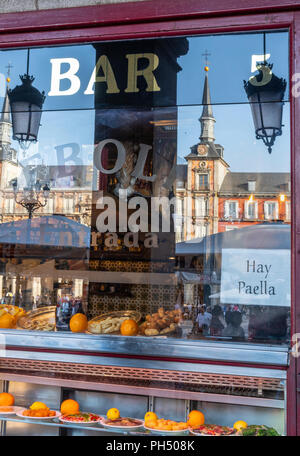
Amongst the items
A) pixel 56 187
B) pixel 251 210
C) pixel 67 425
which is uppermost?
pixel 56 187

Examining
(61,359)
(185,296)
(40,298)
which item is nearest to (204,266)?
(185,296)

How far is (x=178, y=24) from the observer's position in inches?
132

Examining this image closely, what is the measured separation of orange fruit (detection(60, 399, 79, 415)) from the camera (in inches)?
142

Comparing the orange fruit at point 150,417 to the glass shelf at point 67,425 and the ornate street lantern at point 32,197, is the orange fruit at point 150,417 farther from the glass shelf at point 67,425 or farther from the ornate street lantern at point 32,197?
the ornate street lantern at point 32,197

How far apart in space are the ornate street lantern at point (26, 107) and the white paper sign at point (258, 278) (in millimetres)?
2282

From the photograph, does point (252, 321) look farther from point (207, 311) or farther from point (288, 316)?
point (207, 311)

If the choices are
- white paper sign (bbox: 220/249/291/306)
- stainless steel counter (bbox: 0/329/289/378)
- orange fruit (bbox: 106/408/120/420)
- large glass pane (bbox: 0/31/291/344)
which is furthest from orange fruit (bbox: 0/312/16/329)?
white paper sign (bbox: 220/249/291/306)

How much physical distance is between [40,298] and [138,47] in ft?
21.5

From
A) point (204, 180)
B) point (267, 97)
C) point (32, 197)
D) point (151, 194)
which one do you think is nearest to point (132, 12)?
point (267, 97)

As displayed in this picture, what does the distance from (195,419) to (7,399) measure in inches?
Answer: 57.6

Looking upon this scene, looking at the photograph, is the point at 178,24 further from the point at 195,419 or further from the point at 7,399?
the point at 7,399

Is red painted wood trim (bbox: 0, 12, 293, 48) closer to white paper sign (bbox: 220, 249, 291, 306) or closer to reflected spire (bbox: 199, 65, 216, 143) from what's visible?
white paper sign (bbox: 220, 249, 291, 306)

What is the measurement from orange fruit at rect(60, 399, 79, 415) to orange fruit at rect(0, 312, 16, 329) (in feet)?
2.48

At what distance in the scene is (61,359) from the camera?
3.39m
